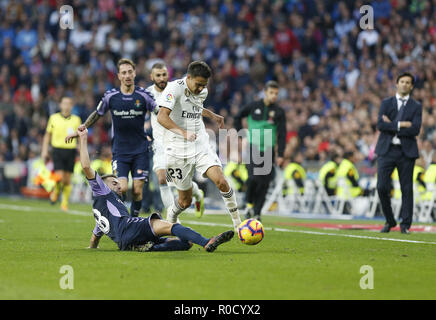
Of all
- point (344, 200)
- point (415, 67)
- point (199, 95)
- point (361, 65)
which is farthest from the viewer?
point (361, 65)

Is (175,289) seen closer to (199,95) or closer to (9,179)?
(199,95)

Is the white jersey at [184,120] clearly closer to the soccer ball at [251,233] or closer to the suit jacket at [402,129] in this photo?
the soccer ball at [251,233]

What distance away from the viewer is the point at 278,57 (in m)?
27.8

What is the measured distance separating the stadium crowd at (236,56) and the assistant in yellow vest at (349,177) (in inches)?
21.9

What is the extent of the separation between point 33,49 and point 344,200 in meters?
15.9

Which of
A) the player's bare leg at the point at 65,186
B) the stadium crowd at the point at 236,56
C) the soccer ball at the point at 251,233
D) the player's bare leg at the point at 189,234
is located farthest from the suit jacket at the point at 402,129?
the player's bare leg at the point at 65,186

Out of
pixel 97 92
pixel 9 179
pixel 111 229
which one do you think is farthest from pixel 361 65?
pixel 111 229

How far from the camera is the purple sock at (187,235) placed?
28.8 feet

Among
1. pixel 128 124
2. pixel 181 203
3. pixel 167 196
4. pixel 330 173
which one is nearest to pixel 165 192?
pixel 167 196

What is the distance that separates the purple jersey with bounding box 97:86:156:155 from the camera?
12102mm

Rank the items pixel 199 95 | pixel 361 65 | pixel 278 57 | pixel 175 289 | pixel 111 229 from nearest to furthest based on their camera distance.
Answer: pixel 175 289, pixel 111 229, pixel 199 95, pixel 361 65, pixel 278 57

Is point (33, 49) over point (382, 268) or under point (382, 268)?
over

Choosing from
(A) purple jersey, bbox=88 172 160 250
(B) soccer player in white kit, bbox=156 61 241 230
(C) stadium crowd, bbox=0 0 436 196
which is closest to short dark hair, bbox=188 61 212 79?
(B) soccer player in white kit, bbox=156 61 241 230

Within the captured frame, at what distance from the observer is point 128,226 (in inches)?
360
